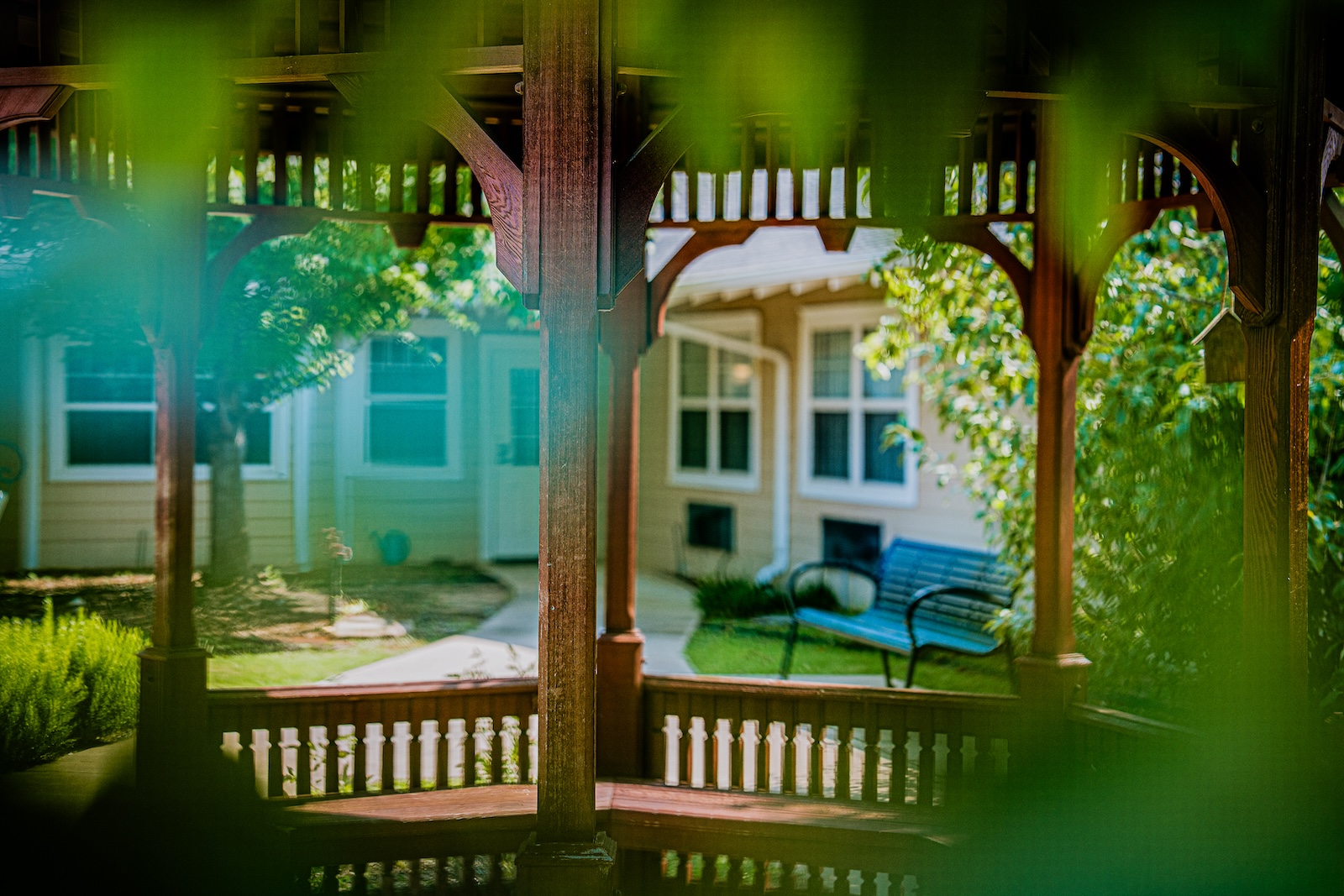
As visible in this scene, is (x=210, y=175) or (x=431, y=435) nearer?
(x=210, y=175)

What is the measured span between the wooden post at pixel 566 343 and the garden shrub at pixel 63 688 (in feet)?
9.72

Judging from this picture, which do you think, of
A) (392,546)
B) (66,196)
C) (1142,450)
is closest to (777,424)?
(392,546)

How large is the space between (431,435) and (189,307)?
317 inches

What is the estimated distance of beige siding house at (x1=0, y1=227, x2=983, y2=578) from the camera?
10.2m

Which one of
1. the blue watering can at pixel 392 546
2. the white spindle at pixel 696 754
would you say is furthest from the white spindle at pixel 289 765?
the blue watering can at pixel 392 546

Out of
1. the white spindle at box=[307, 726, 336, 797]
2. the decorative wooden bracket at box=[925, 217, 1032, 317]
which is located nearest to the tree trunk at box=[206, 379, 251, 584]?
the white spindle at box=[307, 726, 336, 797]

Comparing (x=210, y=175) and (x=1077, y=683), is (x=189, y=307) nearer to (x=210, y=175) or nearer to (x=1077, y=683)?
(x=210, y=175)

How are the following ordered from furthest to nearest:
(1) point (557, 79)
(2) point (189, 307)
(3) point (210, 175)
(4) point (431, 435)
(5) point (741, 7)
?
(4) point (431, 435)
(3) point (210, 175)
(2) point (189, 307)
(1) point (557, 79)
(5) point (741, 7)

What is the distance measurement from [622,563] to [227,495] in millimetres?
5892

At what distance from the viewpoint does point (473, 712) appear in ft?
15.5

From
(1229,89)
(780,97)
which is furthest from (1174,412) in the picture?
(780,97)

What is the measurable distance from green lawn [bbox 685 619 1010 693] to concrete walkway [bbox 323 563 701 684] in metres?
0.21

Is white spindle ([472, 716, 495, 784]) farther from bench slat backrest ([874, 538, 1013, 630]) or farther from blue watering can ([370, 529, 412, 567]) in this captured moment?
blue watering can ([370, 529, 412, 567])

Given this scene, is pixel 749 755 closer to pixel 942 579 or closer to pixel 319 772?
pixel 942 579
